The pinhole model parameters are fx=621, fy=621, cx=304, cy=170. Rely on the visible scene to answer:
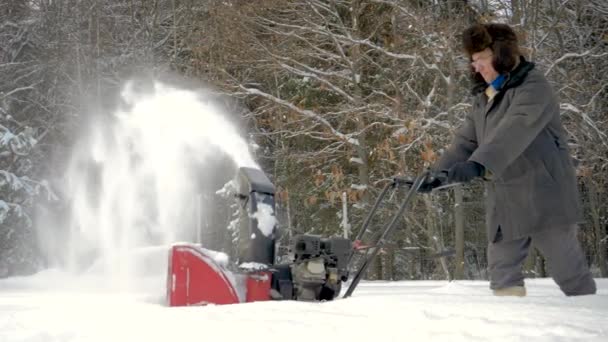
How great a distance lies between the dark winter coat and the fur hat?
69 mm

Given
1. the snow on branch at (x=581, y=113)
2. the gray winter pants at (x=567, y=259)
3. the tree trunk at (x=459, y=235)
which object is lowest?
the tree trunk at (x=459, y=235)

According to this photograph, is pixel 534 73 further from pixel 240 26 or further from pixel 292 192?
pixel 292 192

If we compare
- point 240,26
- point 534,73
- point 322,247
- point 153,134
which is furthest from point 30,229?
point 534,73

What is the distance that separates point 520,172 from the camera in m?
3.05

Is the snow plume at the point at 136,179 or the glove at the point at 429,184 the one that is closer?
the glove at the point at 429,184

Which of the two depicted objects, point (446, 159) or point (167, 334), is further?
point (446, 159)

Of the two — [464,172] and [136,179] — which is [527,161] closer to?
[464,172]

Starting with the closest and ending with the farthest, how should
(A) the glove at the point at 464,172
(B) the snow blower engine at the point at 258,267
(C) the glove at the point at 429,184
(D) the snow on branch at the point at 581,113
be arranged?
(A) the glove at the point at 464,172, (C) the glove at the point at 429,184, (B) the snow blower engine at the point at 258,267, (D) the snow on branch at the point at 581,113

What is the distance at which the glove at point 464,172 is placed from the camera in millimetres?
2854

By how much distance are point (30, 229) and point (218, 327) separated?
1480 centimetres

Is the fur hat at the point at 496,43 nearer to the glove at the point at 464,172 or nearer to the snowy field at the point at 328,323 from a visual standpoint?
the glove at the point at 464,172

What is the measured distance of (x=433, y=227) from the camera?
533 inches

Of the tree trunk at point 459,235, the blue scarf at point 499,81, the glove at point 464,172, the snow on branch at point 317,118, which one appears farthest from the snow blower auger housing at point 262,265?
the snow on branch at point 317,118

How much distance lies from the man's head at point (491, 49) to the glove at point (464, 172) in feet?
2.00
